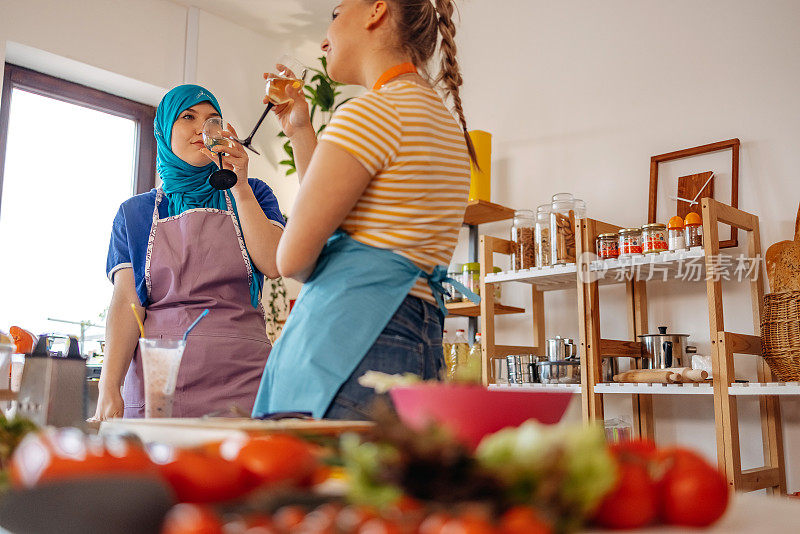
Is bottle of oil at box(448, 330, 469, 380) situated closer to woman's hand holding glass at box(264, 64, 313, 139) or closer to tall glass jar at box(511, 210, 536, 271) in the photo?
tall glass jar at box(511, 210, 536, 271)

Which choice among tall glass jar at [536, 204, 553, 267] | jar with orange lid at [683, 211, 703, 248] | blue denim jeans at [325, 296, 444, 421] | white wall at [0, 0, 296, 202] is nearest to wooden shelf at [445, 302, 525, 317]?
tall glass jar at [536, 204, 553, 267]

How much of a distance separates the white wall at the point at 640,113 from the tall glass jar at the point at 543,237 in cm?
30

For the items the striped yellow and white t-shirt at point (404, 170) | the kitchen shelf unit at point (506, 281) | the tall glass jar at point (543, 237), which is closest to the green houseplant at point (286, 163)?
the kitchen shelf unit at point (506, 281)

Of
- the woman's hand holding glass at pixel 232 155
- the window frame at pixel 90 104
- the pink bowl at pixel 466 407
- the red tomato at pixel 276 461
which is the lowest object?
the red tomato at pixel 276 461

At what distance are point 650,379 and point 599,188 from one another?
94 centimetres

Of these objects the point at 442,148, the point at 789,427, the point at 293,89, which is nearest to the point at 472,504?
the point at 442,148

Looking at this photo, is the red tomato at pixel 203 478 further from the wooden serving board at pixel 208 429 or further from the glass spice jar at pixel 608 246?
the glass spice jar at pixel 608 246

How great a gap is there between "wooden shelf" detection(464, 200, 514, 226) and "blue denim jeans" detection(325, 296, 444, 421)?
2.04 meters

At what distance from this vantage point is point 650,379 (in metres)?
2.52

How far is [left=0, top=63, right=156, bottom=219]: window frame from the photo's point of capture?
3.43 metres

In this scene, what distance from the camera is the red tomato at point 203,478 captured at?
47cm

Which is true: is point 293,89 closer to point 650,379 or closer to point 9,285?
point 650,379

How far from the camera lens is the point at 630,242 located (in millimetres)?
2639

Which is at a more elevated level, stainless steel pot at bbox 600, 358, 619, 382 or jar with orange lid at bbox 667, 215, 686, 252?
jar with orange lid at bbox 667, 215, 686, 252
